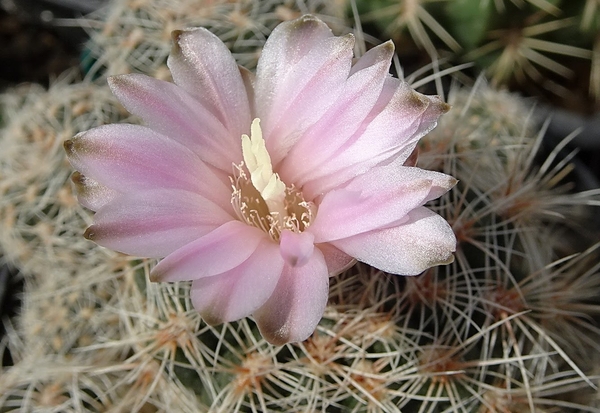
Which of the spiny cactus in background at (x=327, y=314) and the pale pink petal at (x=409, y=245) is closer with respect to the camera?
the pale pink petal at (x=409, y=245)

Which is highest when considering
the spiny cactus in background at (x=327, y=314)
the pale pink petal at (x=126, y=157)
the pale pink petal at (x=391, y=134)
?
the pale pink petal at (x=391, y=134)

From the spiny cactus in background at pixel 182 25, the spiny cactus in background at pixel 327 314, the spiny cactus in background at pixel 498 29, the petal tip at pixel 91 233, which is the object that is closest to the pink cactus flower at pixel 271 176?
the petal tip at pixel 91 233

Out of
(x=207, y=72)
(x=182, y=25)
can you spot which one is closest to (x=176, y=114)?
(x=207, y=72)

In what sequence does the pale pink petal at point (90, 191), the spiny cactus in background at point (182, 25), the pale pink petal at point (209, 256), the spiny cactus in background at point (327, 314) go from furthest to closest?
the spiny cactus in background at point (182, 25) < the spiny cactus in background at point (327, 314) < the pale pink petal at point (90, 191) < the pale pink petal at point (209, 256)

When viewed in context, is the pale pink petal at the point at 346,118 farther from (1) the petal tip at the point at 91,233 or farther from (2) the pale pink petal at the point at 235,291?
(1) the petal tip at the point at 91,233

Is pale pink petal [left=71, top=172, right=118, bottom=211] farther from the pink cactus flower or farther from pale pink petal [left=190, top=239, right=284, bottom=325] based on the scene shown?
pale pink petal [left=190, top=239, right=284, bottom=325]

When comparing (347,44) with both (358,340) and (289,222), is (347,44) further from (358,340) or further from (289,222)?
(358,340)

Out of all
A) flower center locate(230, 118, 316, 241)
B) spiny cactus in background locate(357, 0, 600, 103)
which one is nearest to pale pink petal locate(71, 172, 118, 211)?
flower center locate(230, 118, 316, 241)

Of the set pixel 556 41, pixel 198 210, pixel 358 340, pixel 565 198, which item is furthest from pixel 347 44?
pixel 556 41
